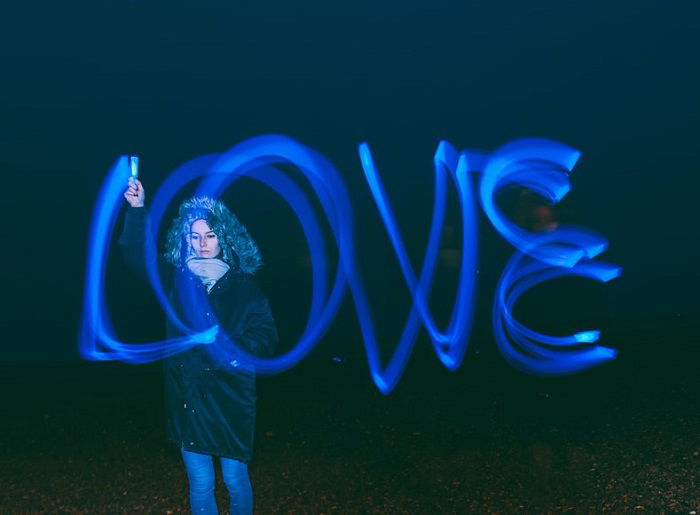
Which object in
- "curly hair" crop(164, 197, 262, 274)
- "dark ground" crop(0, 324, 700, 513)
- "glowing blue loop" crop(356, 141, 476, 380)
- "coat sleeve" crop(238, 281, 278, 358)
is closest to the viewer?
"coat sleeve" crop(238, 281, 278, 358)

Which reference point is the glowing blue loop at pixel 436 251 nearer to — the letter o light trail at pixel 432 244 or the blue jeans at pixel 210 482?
the letter o light trail at pixel 432 244

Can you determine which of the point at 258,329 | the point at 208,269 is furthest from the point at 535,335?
the point at 208,269

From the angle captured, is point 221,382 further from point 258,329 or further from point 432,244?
point 432,244

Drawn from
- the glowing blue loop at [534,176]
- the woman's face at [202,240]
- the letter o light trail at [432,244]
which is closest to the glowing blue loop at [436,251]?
the letter o light trail at [432,244]

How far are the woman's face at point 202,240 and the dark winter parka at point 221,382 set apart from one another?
206 millimetres

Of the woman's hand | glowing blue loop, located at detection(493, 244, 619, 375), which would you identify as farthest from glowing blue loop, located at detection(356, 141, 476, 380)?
the woman's hand

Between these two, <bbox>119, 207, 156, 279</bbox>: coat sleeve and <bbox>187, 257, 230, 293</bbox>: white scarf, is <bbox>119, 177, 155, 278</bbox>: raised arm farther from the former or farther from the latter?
<bbox>187, 257, 230, 293</bbox>: white scarf

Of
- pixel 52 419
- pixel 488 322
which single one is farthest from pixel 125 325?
pixel 488 322

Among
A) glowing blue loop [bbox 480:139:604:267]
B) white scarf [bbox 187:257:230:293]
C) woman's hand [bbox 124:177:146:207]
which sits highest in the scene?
glowing blue loop [bbox 480:139:604:267]

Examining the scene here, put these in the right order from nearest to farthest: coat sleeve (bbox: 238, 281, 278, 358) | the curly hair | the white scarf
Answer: coat sleeve (bbox: 238, 281, 278, 358), the white scarf, the curly hair

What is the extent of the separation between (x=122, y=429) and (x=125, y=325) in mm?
992

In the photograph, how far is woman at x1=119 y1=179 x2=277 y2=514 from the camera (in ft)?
7.86

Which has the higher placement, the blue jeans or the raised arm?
the raised arm

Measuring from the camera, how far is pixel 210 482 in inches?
99.0
